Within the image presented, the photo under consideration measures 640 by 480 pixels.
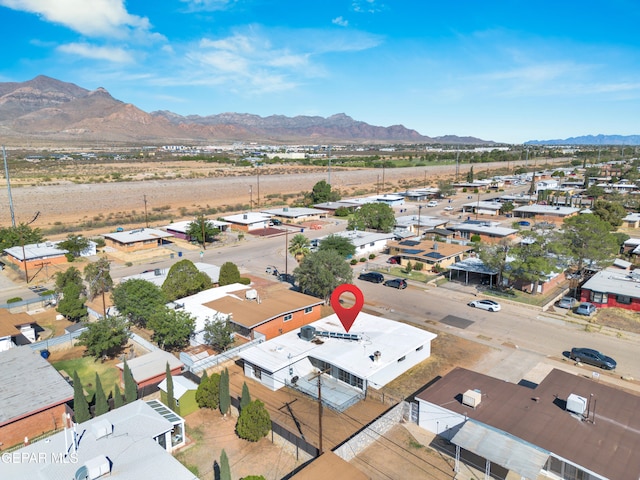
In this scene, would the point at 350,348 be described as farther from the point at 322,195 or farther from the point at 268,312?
the point at 322,195

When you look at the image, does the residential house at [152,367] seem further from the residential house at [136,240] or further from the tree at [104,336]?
the residential house at [136,240]

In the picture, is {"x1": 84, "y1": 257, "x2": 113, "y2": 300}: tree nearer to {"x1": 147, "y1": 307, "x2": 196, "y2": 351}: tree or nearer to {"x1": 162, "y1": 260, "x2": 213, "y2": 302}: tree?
{"x1": 162, "y1": 260, "x2": 213, "y2": 302}: tree

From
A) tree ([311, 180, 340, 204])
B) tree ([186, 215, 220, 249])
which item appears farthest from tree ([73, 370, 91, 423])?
tree ([311, 180, 340, 204])

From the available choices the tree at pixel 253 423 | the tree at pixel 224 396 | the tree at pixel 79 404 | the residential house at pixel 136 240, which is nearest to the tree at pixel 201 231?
the residential house at pixel 136 240

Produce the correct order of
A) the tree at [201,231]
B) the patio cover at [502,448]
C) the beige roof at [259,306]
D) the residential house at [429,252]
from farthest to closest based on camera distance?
the tree at [201,231] → the residential house at [429,252] → the beige roof at [259,306] → the patio cover at [502,448]

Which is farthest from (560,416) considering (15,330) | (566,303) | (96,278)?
(96,278)
